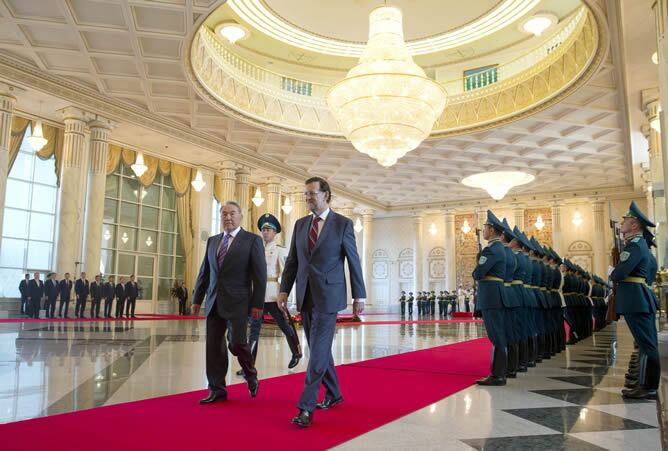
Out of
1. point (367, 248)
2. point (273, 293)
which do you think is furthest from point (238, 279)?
point (367, 248)

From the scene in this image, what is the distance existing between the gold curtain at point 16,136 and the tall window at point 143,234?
3.30m

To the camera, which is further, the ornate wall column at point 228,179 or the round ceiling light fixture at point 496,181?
the ornate wall column at point 228,179

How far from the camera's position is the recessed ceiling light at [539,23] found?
14.6m

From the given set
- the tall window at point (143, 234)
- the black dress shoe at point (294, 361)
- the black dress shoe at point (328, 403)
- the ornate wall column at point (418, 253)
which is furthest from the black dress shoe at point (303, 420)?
the ornate wall column at point (418, 253)

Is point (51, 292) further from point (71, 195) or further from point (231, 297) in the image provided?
point (231, 297)

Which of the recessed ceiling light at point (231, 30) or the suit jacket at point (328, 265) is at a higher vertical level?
the recessed ceiling light at point (231, 30)

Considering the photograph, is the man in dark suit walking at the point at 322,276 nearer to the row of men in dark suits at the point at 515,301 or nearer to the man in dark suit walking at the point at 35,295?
the row of men in dark suits at the point at 515,301

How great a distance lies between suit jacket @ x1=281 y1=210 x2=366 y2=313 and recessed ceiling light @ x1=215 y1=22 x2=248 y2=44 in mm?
12754

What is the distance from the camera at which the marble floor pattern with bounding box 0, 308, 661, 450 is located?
2.71m

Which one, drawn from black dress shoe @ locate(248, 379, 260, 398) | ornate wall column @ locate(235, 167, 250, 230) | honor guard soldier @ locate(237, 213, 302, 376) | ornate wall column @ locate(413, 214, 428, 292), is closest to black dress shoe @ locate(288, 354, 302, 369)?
honor guard soldier @ locate(237, 213, 302, 376)

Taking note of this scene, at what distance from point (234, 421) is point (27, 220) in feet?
50.3

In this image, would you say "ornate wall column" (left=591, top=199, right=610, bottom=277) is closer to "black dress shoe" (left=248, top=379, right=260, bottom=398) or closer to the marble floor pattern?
the marble floor pattern

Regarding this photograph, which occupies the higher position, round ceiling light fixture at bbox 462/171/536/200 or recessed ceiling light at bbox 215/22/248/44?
recessed ceiling light at bbox 215/22/248/44

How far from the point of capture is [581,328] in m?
9.52
